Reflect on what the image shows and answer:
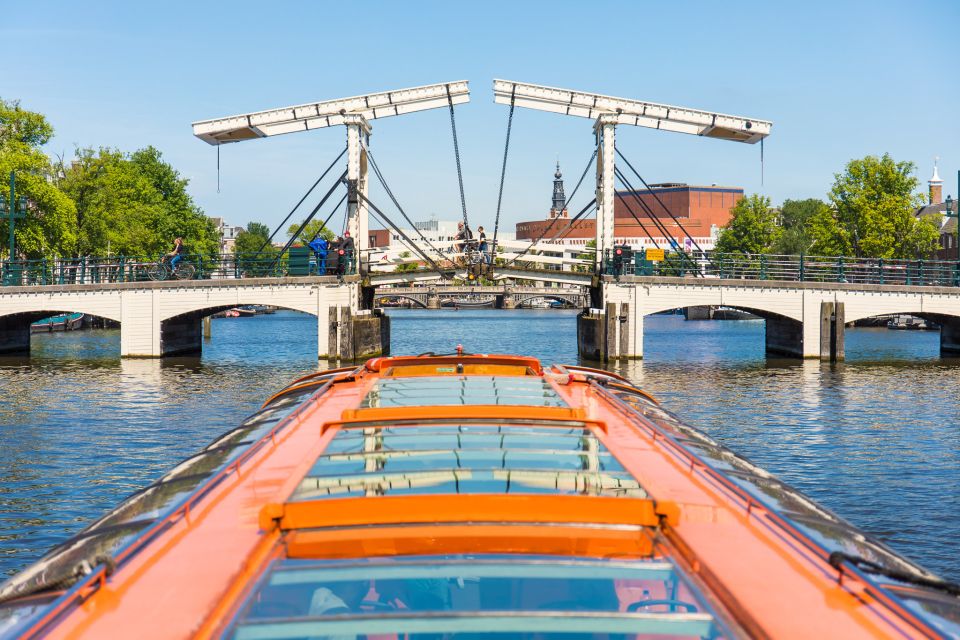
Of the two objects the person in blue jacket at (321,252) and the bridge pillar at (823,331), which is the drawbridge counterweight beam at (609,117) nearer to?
the bridge pillar at (823,331)

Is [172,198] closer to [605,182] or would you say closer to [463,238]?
[463,238]

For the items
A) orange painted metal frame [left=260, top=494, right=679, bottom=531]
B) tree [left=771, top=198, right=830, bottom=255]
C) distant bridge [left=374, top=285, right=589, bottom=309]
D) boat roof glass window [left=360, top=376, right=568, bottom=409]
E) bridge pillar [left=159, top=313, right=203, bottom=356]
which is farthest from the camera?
distant bridge [left=374, top=285, right=589, bottom=309]

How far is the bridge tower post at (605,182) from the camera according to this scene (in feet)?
99.4

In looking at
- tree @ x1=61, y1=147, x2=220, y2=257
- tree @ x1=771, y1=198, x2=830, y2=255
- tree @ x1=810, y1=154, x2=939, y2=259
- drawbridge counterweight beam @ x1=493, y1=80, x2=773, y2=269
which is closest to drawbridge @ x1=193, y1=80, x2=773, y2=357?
drawbridge counterweight beam @ x1=493, y1=80, x2=773, y2=269

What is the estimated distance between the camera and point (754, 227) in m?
81.0

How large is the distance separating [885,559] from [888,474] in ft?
31.1

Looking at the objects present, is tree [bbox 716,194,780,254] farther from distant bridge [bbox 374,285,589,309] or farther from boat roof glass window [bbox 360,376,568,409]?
boat roof glass window [bbox 360,376,568,409]

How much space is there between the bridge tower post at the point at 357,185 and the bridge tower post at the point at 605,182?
7.27 meters

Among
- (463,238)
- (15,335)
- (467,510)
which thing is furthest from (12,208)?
(467,510)

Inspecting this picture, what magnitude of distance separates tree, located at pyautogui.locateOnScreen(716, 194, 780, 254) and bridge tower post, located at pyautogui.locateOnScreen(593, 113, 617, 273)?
52.3 meters

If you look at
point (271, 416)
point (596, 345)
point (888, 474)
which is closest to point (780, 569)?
point (271, 416)

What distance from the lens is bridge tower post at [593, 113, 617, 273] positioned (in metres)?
30.3

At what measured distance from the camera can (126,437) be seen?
1519 cm

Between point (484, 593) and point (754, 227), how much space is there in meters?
81.9
